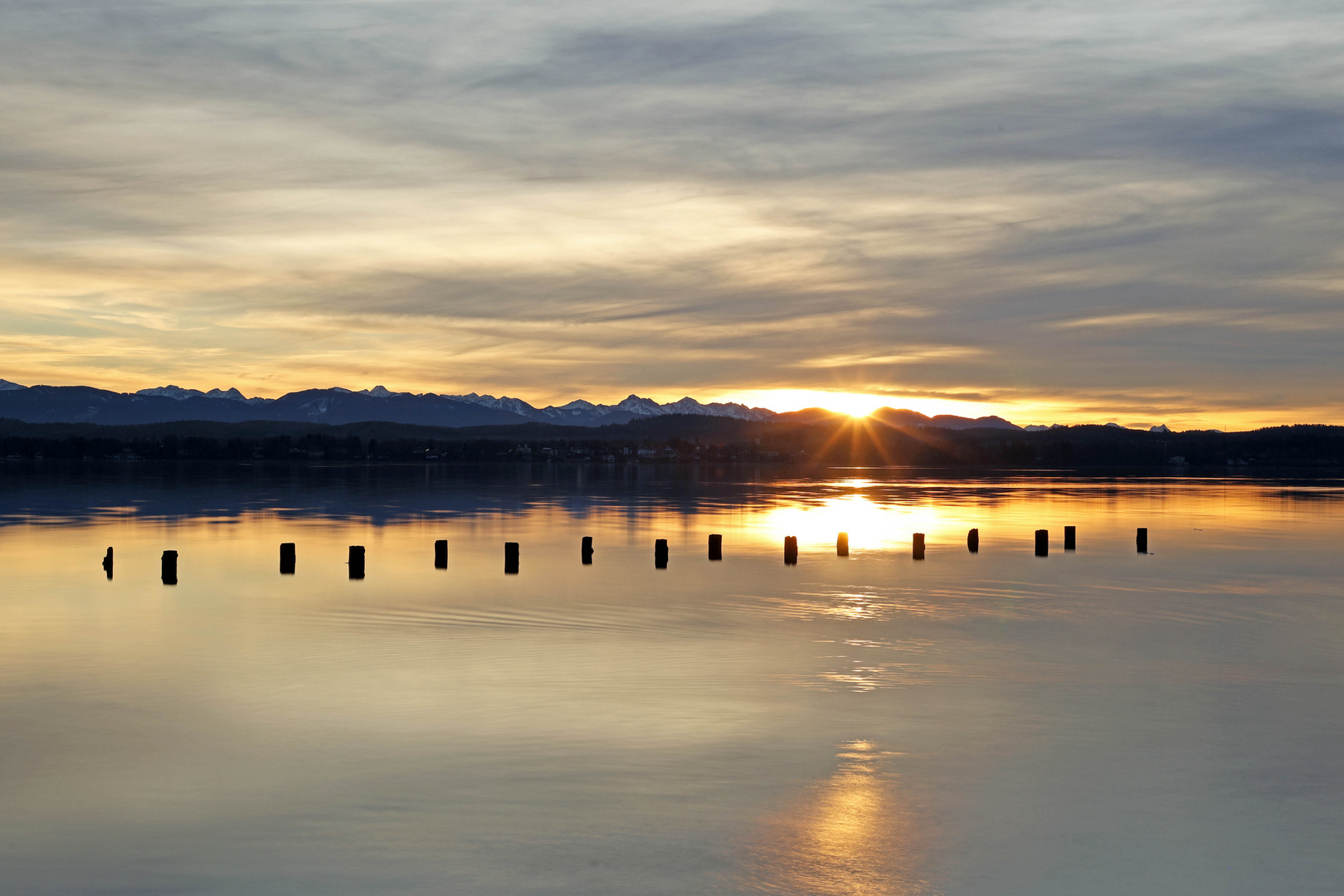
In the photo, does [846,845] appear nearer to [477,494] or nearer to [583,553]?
[583,553]

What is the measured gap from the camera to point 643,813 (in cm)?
1255

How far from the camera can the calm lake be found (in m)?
11.2

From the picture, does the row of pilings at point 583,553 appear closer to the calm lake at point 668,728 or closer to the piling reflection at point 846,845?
the calm lake at point 668,728

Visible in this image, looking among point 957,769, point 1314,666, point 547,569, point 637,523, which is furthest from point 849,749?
point 637,523

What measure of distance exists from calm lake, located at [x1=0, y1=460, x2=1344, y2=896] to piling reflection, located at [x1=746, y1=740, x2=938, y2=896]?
0.05 metres

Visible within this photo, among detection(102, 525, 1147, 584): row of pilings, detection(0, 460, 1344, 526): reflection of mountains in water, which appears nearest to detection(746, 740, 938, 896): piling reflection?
detection(102, 525, 1147, 584): row of pilings

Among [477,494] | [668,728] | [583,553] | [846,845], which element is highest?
[477,494]

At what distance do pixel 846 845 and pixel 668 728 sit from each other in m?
4.98

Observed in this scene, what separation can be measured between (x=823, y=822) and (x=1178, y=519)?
59.5m

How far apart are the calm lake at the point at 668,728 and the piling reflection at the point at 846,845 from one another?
49mm

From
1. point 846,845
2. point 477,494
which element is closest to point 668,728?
point 846,845

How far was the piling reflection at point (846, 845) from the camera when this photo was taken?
10578 mm

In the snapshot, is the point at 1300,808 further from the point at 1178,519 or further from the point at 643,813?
the point at 1178,519

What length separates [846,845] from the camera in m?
11.6
